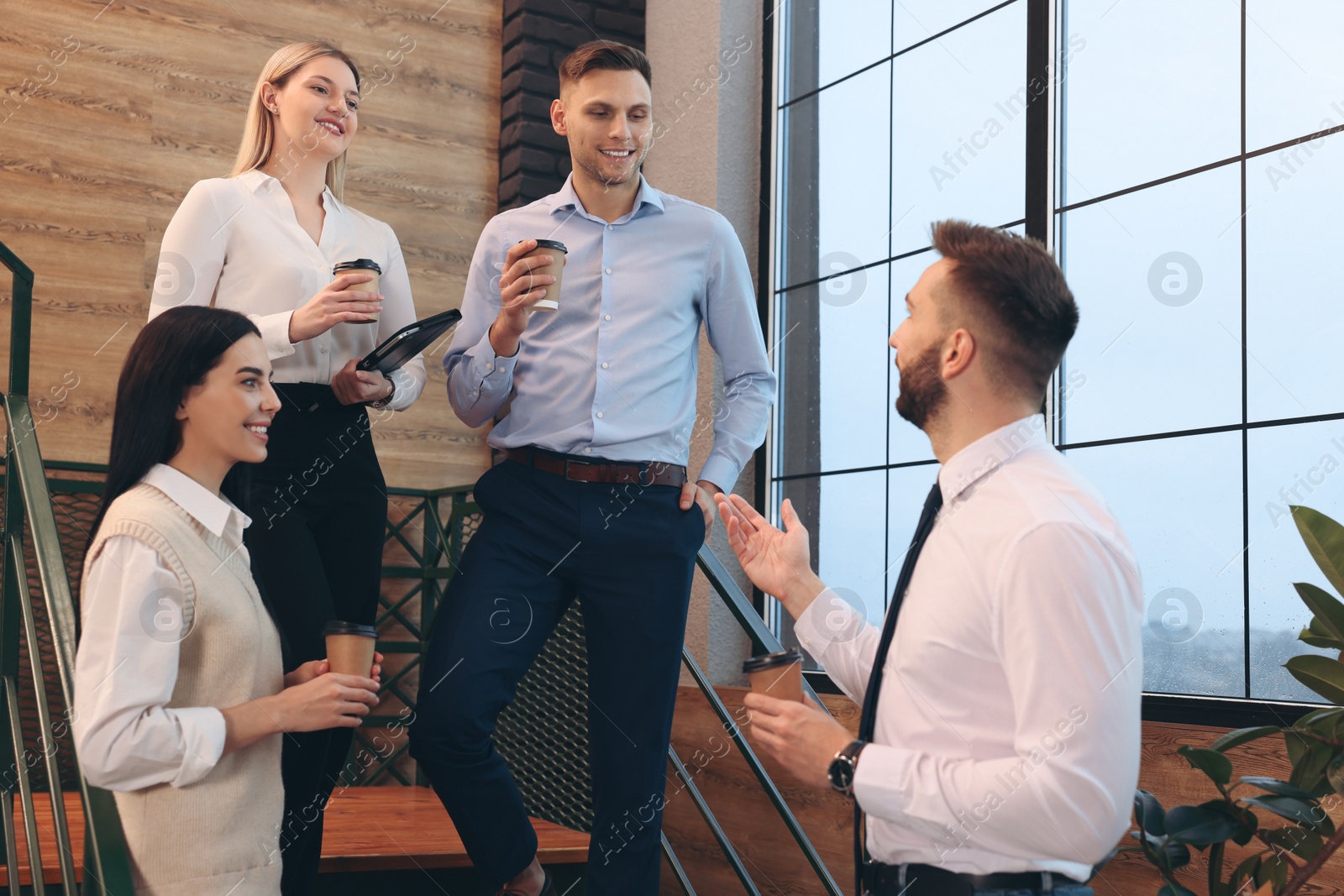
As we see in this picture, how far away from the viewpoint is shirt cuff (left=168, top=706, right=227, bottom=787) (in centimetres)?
148

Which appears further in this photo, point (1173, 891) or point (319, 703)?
point (1173, 891)

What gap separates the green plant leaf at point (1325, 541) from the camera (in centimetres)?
194

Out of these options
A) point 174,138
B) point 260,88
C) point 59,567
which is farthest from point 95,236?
point 59,567

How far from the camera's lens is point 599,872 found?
2066 mm

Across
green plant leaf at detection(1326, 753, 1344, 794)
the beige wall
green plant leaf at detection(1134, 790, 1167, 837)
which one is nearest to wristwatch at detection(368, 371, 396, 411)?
green plant leaf at detection(1134, 790, 1167, 837)

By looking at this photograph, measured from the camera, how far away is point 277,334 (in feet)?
6.63

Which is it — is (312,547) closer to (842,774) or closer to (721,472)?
(721,472)

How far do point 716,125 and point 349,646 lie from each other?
3190 mm

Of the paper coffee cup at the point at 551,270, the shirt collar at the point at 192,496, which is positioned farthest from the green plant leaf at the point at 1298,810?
the shirt collar at the point at 192,496

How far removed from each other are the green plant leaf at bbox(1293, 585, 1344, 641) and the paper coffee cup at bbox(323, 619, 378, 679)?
1.46m

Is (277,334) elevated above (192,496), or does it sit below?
above

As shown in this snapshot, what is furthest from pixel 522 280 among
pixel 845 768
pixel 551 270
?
pixel 845 768

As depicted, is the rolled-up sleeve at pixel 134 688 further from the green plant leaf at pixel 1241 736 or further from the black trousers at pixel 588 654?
the green plant leaf at pixel 1241 736

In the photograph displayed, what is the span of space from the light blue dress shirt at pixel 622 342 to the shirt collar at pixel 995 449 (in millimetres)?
805
